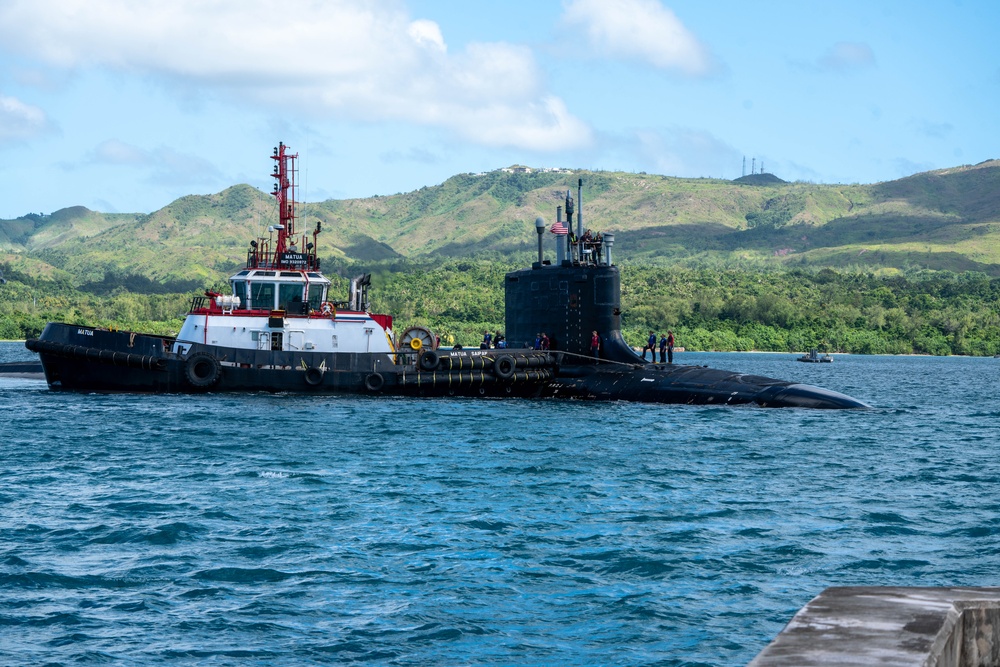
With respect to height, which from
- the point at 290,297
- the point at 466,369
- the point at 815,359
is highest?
the point at 290,297

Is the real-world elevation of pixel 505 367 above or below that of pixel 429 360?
below

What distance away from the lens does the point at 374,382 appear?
42.9 metres

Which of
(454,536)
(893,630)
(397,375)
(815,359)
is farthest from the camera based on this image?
(815,359)

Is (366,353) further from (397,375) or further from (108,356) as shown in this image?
(108,356)

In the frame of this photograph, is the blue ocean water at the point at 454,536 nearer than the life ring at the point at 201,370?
Yes

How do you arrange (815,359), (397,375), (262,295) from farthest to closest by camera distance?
(815,359), (262,295), (397,375)

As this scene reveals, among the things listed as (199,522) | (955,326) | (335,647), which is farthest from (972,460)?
(955,326)


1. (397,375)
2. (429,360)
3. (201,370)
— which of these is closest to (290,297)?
(201,370)

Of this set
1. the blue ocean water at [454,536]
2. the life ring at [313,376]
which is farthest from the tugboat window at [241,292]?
the blue ocean water at [454,536]

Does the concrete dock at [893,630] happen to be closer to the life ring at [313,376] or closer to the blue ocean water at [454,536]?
the blue ocean water at [454,536]

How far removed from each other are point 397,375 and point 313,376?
3103 mm

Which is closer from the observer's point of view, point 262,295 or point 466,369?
point 466,369

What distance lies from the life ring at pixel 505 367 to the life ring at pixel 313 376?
6.43 m

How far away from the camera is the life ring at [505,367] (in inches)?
1665
